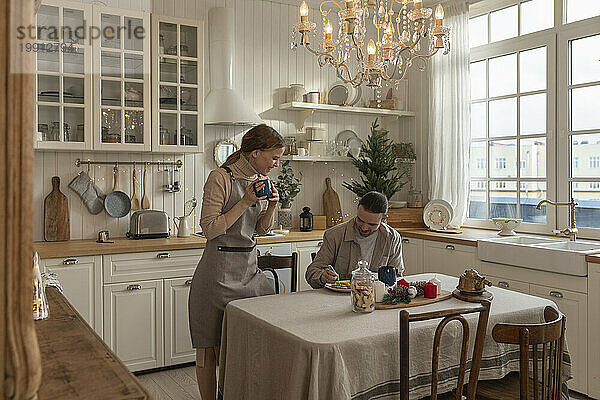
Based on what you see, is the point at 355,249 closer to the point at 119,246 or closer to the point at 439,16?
the point at 439,16

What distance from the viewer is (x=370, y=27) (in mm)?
5527

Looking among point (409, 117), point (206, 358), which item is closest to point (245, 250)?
point (206, 358)

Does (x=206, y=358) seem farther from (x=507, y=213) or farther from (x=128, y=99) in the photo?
(x=507, y=213)

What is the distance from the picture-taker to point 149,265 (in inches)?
149

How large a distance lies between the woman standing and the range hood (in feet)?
5.48

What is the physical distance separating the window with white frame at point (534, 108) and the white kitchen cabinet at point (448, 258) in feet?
2.50

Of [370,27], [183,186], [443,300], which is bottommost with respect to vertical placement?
[443,300]

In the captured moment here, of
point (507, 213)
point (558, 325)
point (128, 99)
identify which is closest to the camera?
point (558, 325)

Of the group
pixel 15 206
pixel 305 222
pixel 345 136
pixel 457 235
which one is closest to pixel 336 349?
pixel 15 206

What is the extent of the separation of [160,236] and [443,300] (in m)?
2.35

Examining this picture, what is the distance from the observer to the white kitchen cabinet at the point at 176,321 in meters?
3.86

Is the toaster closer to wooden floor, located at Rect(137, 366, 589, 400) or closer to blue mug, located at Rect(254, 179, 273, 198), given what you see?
wooden floor, located at Rect(137, 366, 589, 400)

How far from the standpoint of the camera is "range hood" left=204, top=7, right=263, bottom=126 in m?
4.38

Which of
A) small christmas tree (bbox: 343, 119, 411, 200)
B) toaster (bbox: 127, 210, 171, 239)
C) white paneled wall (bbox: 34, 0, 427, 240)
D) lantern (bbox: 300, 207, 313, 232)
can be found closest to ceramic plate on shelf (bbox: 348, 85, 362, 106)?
white paneled wall (bbox: 34, 0, 427, 240)
